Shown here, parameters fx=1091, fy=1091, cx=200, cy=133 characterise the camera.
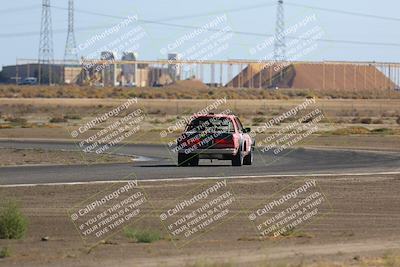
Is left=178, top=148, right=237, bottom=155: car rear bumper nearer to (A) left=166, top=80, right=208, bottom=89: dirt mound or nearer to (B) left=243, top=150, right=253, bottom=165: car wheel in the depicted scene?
(B) left=243, top=150, right=253, bottom=165: car wheel

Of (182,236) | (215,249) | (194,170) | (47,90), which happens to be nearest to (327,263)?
(215,249)

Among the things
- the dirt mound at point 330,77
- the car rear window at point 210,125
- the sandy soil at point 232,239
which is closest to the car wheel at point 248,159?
the car rear window at point 210,125

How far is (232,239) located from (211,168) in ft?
53.3

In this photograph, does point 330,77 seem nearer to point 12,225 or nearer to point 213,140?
point 213,140

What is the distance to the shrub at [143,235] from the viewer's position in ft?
56.4

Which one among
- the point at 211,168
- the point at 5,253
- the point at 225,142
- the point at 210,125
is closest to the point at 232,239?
the point at 5,253

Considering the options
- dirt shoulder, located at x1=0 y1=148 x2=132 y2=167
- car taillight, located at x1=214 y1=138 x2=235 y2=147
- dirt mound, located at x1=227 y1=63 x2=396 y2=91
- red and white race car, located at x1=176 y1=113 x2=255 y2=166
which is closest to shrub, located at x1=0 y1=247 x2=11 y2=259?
red and white race car, located at x1=176 y1=113 x2=255 y2=166

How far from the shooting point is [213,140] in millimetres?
33656

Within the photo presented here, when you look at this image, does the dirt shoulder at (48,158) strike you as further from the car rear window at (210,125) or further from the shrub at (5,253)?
the shrub at (5,253)

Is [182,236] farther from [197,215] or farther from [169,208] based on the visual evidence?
[169,208]

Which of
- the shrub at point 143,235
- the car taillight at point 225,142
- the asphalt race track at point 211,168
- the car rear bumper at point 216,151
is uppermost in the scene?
the shrub at point 143,235

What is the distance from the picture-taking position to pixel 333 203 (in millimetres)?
23469

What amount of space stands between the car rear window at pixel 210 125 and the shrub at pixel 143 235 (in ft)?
51.8

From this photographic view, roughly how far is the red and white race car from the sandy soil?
7755 mm
